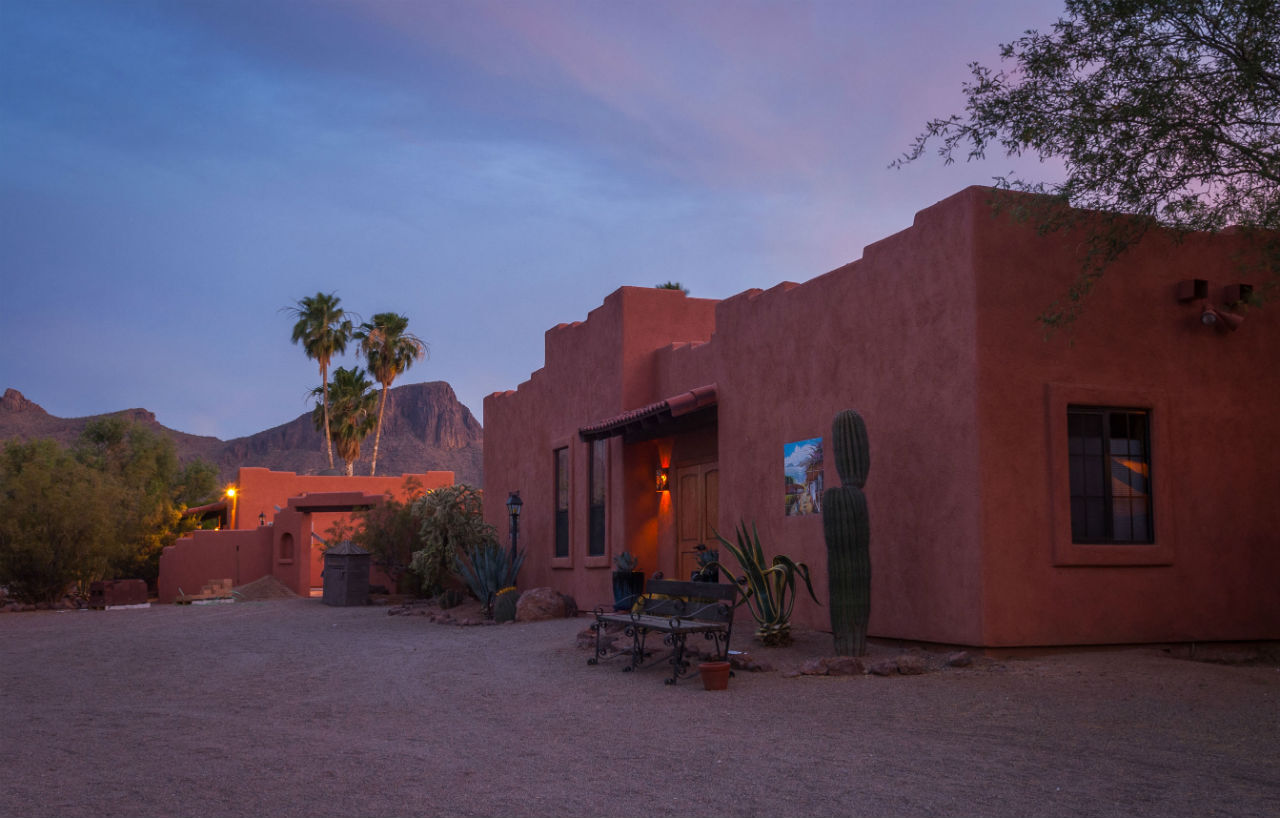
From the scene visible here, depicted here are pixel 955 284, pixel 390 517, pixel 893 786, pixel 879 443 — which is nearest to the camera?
pixel 893 786

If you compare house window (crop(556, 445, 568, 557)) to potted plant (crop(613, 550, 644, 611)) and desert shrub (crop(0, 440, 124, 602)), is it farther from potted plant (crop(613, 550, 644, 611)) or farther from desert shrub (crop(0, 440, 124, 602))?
desert shrub (crop(0, 440, 124, 602))

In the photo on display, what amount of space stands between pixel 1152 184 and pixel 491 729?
700 centimetres

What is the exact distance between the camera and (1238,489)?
10312 millimetres

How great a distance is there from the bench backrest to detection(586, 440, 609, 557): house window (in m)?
5.45

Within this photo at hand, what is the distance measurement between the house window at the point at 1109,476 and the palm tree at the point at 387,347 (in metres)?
34.6

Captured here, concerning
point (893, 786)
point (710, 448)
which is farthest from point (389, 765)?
point (710, 448)

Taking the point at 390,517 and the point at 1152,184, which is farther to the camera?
the point at 390,517

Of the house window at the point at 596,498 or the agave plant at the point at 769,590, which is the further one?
the house window at the point at 596,498

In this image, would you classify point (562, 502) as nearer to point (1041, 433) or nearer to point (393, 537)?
point (393, 537)

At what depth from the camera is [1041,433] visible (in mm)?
9578

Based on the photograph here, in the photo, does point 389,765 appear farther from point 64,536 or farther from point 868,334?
point 64,536

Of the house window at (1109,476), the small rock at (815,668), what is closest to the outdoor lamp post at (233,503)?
the small rock at (815,668)

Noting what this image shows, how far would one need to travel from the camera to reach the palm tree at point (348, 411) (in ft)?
140

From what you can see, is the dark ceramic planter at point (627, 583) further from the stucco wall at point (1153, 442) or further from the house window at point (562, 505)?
the stucco wall at point (1153, 442)
